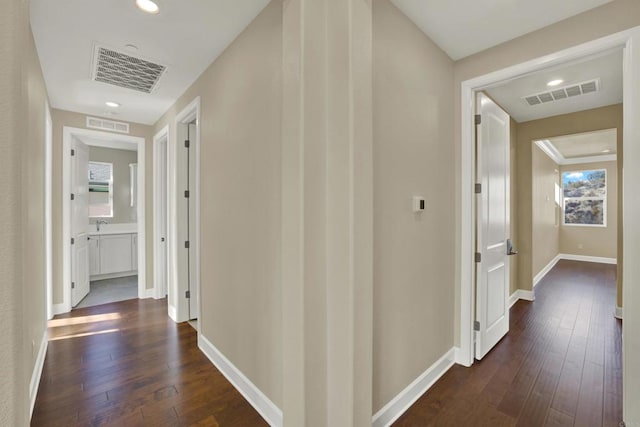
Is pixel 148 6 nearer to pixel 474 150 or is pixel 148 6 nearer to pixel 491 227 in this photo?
pixel 474 150

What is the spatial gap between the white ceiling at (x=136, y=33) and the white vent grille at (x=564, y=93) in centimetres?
324

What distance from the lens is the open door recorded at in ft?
7.89

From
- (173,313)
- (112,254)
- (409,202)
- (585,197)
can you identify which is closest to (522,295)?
(409,202)

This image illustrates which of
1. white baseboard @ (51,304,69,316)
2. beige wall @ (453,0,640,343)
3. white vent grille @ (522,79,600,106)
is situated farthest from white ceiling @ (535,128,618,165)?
white baseboard @ (51,304,69,316)

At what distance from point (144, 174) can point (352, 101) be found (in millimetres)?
4011

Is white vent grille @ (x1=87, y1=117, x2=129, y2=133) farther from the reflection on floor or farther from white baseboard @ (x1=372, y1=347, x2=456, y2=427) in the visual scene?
white baseboard @ (x1=372, y1=347, x2=456, y2=427)

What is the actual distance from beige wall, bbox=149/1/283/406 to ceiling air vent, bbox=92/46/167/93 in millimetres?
509

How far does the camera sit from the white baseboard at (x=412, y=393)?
66.8 inches

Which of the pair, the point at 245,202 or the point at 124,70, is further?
the point at 124,70

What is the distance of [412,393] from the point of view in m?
1.91

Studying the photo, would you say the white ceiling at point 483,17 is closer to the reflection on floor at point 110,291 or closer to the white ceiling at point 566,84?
the white ceiling at point 566,84

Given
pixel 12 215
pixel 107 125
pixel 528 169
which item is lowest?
pixel 12 215

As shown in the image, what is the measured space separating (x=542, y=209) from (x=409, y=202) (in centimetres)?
485

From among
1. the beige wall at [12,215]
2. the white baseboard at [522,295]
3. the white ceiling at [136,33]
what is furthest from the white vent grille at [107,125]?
the white baseboard at [522,295]
